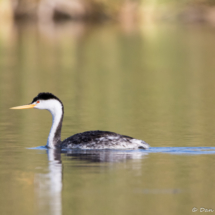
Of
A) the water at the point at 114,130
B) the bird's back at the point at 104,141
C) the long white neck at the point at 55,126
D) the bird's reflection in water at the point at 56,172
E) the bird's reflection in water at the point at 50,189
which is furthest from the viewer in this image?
the long white neck at the point at 55,126

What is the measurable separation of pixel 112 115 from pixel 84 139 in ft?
16.6

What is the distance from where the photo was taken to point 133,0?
7194 centimetres

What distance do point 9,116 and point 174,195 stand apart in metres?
9.01

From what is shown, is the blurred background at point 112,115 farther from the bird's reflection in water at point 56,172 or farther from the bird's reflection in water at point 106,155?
the bird's reflection in water at point 106,155

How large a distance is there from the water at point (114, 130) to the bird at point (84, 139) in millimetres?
213

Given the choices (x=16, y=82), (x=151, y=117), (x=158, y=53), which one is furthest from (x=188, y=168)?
(x=158, y=53)

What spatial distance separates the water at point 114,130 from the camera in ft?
29.7

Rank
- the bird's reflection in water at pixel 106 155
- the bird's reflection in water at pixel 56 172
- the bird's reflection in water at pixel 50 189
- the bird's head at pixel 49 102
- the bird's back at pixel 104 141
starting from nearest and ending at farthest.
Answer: the bird's reflection in water at pixel 50 189
the bird's reflection in water at pixel 56 172
the bird's reflection in water at pixel 106 155
the bird's back at pixel 104 141
the bird's head at pixel 49 102

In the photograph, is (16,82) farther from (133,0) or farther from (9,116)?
(133,0)

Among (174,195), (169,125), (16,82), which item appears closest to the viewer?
(174,195)

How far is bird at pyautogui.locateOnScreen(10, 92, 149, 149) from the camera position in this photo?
1235cm

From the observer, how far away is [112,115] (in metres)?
17.6

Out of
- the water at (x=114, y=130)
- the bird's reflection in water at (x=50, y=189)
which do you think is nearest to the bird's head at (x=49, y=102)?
the water at (x=114, y=130)

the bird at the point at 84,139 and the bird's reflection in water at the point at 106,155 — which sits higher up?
the bird at the point at 84,139
